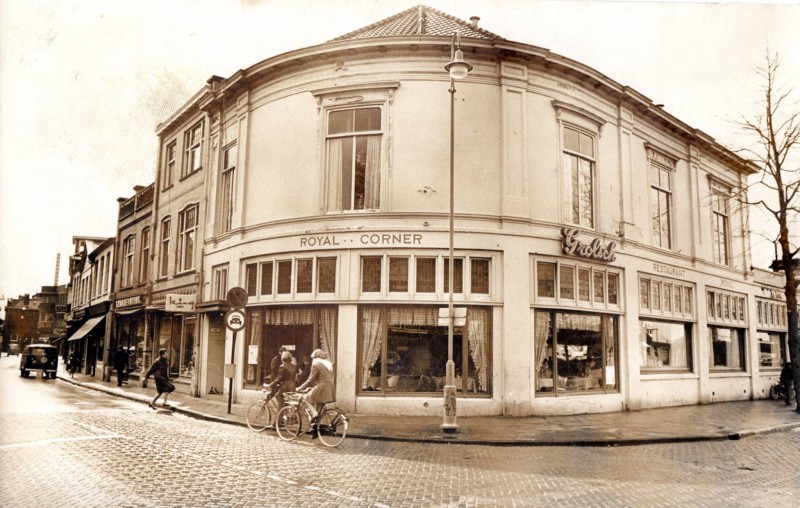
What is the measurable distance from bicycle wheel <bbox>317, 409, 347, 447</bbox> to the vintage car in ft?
79.4

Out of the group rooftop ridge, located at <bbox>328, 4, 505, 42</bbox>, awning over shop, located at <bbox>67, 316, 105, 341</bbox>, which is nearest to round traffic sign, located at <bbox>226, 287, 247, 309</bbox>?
rooftop ridge, located at <bbox>328, 4, 505, 42</bbox>

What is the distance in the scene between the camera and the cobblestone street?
7.23 meters

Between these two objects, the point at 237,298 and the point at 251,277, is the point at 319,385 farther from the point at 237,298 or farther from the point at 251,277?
the point at 251,277

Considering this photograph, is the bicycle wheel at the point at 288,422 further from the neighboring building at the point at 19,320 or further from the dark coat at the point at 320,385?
the neighboring building at the point at 19,320

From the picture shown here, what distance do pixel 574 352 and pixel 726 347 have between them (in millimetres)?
9079

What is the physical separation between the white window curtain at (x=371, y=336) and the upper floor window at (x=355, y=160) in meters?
2.72

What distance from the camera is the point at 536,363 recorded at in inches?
601

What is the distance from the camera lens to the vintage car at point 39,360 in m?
29.4

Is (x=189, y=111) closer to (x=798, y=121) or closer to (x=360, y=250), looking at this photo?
(x=360, y=250)

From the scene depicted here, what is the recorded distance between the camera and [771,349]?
2384 cm

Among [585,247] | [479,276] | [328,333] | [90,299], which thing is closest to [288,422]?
[328,333]

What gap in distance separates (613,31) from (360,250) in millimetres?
7642

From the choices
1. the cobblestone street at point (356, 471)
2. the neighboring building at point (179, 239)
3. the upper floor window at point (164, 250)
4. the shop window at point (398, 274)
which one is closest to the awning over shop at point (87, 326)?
the neighboring building at point (179, 239)

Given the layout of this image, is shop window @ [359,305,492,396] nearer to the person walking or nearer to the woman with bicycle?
the person walking
